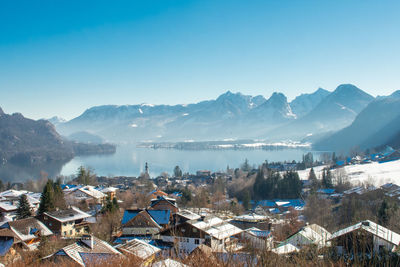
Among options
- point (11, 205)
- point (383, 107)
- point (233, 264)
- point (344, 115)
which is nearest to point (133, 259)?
point (233, 264)

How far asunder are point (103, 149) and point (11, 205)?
214 feet

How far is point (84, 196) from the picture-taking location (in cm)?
1659

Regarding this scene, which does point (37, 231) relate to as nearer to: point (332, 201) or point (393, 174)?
point (332, 201)

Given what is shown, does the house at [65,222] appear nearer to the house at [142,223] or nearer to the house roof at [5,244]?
the house at [142,223]

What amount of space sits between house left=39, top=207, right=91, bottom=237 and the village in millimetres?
29

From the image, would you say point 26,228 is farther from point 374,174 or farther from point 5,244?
point 374,174

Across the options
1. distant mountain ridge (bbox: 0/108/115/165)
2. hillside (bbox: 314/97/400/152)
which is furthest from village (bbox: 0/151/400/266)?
hillside (bbox: 314/97/400/152)

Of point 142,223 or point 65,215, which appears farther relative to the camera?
point 65,215

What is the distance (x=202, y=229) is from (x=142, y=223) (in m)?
3.63

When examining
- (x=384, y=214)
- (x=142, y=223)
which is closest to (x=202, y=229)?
(x=142, y=223)

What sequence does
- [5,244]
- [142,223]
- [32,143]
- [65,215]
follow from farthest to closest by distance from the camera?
[32,143]
[65,215]
[142,223]
[5,244]

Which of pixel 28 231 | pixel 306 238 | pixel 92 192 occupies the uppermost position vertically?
pixel 306 238

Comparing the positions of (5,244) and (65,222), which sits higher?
(5,244)

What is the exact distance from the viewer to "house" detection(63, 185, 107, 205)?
52.0 ft
